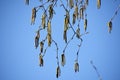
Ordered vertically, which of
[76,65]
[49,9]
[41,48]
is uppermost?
[49,9]

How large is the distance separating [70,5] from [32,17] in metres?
0.35

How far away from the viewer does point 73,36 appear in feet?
6.08

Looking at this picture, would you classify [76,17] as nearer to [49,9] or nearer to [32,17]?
[49,9]

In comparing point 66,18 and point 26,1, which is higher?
point 26,1

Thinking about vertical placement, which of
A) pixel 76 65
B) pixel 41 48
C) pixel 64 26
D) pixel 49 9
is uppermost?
pixel 49 9

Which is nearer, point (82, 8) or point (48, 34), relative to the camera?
point (48, 34)

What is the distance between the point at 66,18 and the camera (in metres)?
1.82

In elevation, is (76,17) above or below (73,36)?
above

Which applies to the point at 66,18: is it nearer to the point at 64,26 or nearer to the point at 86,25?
the point at 64,26

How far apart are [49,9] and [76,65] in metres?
0.57

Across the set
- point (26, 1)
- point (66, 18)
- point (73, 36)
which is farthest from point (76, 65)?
point (26, 1)

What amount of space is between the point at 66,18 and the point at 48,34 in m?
0.19

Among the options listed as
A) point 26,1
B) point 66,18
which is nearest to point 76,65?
point 66,18

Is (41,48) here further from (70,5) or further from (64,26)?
(70,5)
